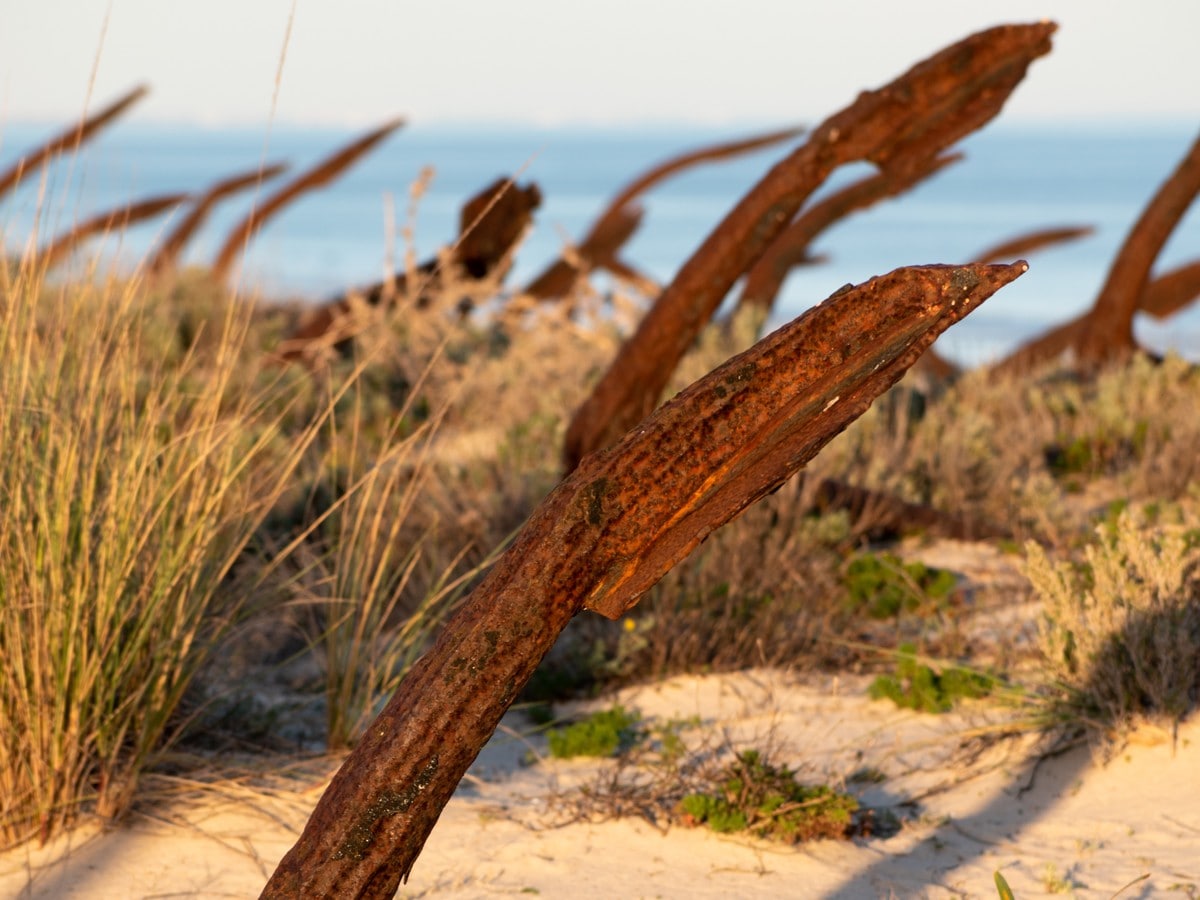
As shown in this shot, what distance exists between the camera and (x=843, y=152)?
13.2ft

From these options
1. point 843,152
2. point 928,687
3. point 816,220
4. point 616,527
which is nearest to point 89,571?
point 616,527

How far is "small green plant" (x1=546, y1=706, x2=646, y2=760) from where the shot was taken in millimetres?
3572

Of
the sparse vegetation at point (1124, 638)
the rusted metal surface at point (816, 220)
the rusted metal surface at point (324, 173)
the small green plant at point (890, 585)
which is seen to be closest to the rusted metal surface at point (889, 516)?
the small green plant at point (890, 585)

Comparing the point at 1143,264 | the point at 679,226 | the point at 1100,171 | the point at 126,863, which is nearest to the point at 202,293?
the point at 1143,264

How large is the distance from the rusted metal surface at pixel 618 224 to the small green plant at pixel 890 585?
13.0ft

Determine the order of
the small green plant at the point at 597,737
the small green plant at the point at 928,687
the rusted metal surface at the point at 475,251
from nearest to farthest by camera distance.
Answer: the small green plant at the point at 597,737
the small green plant at the point at 928,687
the rusted metal surface at the point at 475,251

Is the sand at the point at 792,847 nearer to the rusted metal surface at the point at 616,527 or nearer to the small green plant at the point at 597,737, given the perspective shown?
the small green plant at the point at 597,737

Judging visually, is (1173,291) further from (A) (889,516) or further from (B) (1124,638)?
(B) (1124,638)

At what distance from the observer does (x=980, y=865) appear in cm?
296

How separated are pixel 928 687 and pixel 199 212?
7.08 m

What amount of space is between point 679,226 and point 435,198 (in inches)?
599

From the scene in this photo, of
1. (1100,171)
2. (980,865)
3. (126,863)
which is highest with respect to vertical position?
(1100,171)

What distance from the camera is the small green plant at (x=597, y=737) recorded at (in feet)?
11.7

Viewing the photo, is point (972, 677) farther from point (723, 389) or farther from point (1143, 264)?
point (1143, 264)
